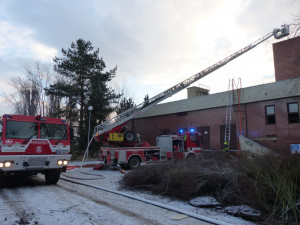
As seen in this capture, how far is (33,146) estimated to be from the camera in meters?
8.32

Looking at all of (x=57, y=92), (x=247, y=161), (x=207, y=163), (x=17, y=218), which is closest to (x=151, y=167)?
(x=207, y=163)

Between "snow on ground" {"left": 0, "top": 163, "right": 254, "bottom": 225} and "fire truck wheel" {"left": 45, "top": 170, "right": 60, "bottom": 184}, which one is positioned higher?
"fire truck wheel" {"left": 45, "top": 170, "right": 60, "bottom": 184}

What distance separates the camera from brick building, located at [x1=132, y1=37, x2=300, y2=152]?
18203 millimetres


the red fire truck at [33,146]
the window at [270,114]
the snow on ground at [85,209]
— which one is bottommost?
the snow on ground at [85,209]

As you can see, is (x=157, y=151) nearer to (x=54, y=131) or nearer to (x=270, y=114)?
(x=54, y=131)

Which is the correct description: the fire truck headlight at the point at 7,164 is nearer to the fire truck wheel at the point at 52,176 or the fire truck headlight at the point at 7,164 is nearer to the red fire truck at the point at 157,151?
the fire truck wheel at the point at 52,176

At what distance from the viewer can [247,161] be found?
6.54m

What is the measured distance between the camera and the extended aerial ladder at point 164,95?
53.2 ft

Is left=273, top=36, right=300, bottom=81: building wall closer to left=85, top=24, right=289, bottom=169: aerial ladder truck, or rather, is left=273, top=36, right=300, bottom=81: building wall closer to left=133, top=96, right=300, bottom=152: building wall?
left=85, top=24, right=289, bottom=169: aerial ladder truck

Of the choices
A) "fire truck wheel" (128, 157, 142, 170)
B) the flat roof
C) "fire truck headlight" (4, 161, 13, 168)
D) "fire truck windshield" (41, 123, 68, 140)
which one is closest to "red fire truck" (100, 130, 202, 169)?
"fire truck wheel" (128, 157, 142, 170)

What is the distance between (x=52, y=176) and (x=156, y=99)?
11.1 meters

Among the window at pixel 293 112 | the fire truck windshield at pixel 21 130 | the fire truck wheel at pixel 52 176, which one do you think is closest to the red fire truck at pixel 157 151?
the fire truck wheel at pixel 52 176

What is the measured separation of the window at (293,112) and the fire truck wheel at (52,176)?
17.1 meters

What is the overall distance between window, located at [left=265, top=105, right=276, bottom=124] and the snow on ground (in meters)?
15.3
